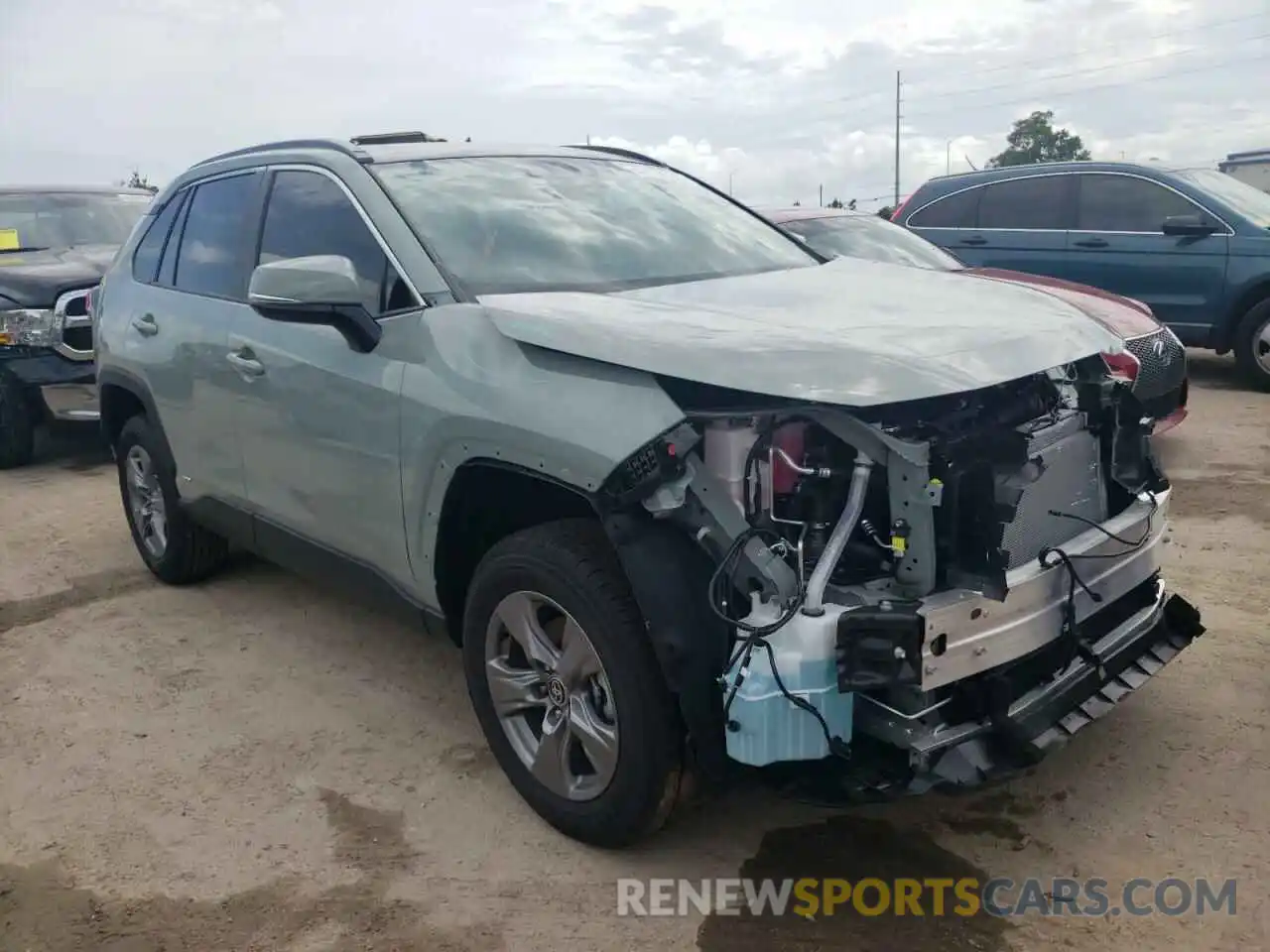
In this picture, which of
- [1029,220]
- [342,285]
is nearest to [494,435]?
[342,285]

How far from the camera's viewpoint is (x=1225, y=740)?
348 centimetres

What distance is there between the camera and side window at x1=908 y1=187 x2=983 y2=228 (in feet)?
32.2

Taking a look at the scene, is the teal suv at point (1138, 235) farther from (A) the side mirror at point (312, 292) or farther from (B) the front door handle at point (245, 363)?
(A) the side mirror at point (312, 292)

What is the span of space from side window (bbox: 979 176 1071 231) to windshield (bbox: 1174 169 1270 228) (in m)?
0.91

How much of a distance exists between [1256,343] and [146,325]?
26.2 ft

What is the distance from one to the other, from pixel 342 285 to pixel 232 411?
1224 millimetres

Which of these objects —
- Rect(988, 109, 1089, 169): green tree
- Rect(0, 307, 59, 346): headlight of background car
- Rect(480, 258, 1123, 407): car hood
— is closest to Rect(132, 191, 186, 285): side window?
Rect(480, 258, 1123, 407): car hood

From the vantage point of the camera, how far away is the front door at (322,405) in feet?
11.2

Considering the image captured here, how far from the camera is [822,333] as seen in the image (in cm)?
277

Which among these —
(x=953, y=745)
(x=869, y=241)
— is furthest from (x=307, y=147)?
(x=869, y=241)

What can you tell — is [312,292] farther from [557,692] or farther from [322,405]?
[557,692]

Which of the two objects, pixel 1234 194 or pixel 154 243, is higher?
pixel 1234 194

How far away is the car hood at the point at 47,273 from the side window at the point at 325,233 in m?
4.69

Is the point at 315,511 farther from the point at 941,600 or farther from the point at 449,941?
the point at 941,600
